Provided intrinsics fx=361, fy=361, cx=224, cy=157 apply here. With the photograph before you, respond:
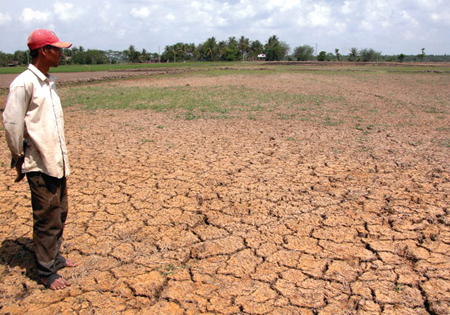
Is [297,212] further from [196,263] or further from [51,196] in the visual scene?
[51,196]

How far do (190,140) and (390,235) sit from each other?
458 cm

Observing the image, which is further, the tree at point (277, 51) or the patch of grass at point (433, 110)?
the tree at point (277, 51)

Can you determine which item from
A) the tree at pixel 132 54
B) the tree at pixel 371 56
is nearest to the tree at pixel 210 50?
the tree at pixel 132 54

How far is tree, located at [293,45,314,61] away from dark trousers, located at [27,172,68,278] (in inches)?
3641

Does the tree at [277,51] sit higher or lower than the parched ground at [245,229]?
higher

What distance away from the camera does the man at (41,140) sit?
2.38m

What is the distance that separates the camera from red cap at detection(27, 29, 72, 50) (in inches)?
95.0

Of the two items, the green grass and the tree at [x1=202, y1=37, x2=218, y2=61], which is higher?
the tree at [x1=202, y1=37, x2=218, y2=61]

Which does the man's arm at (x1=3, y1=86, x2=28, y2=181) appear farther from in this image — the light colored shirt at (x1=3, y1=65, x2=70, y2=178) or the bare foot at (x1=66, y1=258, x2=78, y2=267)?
the bare foot at (x1=66, y1=258, x2=78, y2=267)

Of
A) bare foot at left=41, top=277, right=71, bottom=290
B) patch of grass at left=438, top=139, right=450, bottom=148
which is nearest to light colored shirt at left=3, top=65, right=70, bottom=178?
bare foot at left=41, top=277, right=71, bottom=290

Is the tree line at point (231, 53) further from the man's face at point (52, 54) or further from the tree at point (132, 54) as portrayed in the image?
the man's face at point (52, 54)

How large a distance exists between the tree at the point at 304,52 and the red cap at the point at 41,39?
303ft

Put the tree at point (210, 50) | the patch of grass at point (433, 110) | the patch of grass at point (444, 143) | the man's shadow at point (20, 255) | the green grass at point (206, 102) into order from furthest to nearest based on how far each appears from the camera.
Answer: the tree at point (210, 50)
the green grass at point (206, 102)
the patch of grass at point (433, 110)
the patch of grass at point (444, 143)
the man's shadow at point (20, 255)

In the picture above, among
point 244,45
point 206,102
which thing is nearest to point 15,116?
point 206,102
